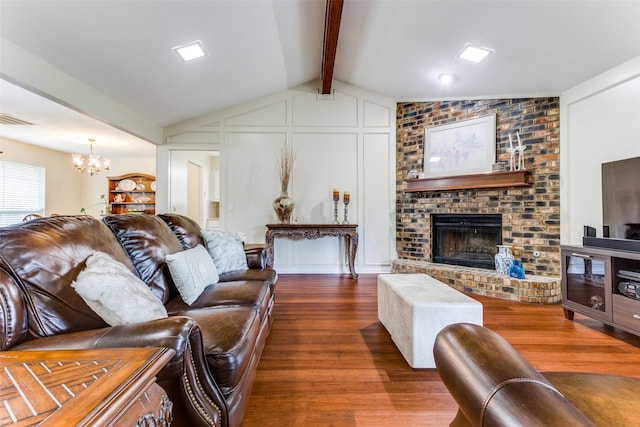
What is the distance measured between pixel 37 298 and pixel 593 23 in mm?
4191

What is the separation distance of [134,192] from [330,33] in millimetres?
5848

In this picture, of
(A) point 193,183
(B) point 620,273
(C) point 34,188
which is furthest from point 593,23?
(C) point 34,188

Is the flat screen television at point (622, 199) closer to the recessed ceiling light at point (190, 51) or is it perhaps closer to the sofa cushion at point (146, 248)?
the sofa cushion at point (146, 248)

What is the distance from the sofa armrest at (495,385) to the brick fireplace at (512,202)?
122 inches

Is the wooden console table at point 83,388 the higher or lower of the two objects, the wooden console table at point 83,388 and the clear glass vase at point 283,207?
the lower

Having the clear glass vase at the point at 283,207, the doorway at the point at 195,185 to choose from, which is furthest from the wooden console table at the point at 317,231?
the doorway at the point at 195,185

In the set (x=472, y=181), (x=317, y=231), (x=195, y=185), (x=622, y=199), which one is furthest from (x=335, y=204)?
(x=195, y=185)

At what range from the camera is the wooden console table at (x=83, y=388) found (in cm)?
48

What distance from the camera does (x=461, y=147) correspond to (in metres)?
3.90

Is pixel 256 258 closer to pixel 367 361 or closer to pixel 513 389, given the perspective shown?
pixel 367 361

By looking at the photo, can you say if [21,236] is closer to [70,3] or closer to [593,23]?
[70,3]

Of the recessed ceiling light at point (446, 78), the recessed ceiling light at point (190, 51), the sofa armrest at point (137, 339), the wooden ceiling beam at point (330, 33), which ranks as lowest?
the sofa armrest at point (137, 339)

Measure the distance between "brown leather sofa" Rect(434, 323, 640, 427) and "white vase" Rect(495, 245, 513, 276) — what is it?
108 inches

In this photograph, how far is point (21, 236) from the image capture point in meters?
1.13
